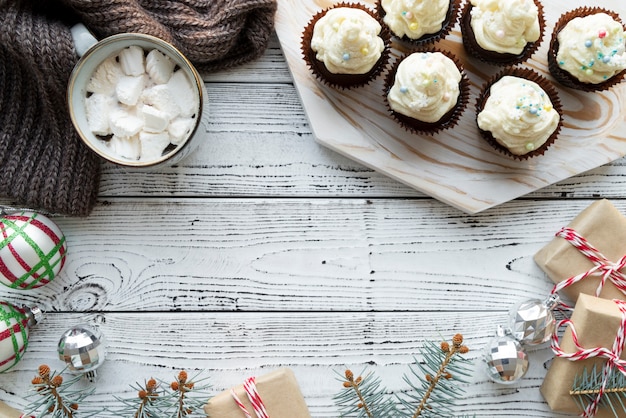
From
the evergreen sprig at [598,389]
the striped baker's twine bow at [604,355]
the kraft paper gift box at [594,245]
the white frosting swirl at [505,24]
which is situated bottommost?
the evergreen sprig at [598,389]

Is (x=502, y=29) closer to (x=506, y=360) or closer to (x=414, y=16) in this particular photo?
(x=414, y=16)

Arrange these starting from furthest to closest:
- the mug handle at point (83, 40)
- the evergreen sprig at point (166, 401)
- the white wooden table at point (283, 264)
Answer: the white wooden table at point (283, 264) → the mug handle at point (83, 40) → the evergreen sprig at point (166, 401)

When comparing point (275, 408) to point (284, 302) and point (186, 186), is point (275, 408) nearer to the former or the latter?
point (284, 302)

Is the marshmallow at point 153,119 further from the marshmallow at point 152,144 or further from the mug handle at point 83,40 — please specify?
the mug handle at point 83,40

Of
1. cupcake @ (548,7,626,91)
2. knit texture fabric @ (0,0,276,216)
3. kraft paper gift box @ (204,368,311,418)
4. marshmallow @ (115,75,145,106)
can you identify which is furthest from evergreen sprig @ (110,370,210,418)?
cupcake @ (548,7,626,91)

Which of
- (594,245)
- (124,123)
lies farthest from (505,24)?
(124,123)

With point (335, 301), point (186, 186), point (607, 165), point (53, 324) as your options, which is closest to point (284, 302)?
point (335, 301)

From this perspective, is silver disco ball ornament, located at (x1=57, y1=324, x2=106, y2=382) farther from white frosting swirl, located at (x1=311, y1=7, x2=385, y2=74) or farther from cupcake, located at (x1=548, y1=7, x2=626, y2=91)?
cupcake, located at (x1=548, y1=7, x2=626, y2=91)

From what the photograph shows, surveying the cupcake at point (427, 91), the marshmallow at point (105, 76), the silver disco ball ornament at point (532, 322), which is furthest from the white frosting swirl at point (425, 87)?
the marshmallow at point (105, 76)
